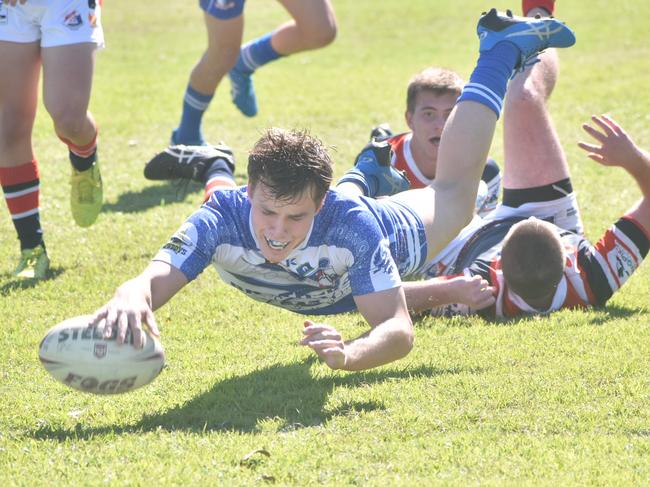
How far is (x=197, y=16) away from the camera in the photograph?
1839cm

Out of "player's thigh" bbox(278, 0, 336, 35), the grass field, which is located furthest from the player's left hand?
"player's thigh" bbox(278, 0, 336, 35)

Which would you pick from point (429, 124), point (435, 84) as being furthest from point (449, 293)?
point (435, 84)

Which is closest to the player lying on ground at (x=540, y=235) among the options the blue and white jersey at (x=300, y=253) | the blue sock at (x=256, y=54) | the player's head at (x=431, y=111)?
the player's head at (x=431, y=111)

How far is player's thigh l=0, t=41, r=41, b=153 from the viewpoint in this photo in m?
6.20

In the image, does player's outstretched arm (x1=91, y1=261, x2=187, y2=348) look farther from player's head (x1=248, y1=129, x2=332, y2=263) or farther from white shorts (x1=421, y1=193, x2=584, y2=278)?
white shorts (x1=421, y1=193, x2=584, y2=278)

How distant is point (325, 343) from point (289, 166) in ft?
2.64

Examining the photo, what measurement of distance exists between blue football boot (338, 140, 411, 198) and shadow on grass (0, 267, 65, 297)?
1.97m

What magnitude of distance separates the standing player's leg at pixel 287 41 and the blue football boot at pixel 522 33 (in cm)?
295

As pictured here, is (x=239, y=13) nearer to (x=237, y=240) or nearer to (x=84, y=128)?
(x=84, y=128)

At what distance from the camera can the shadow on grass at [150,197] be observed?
816cm

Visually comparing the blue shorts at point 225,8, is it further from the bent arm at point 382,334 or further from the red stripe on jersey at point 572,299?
the bent arm at point 382,334

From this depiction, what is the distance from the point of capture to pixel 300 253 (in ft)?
15.4

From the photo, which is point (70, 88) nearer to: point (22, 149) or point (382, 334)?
point (22, 149)

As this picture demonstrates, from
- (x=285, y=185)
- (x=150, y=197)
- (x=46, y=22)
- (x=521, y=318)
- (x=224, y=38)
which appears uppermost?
(x=46, y=22)
